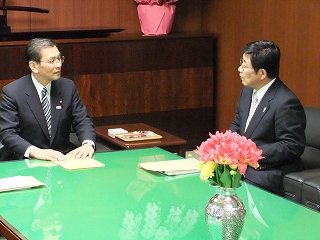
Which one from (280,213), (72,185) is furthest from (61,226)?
(280,213)

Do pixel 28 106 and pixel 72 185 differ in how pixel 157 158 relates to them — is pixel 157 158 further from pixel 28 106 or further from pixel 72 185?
pixel 28 106

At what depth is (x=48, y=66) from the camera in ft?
15.2

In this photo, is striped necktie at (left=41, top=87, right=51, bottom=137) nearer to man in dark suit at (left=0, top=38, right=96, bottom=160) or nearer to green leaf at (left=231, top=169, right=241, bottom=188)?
man in dark suit at (left=0, top=38, right=96, bottom=160)

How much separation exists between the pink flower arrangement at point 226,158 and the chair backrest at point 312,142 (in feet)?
7.47

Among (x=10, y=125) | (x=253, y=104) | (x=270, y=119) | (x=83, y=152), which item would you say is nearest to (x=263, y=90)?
(x=253, y=104)

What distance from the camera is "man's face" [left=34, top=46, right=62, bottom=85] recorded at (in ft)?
15.2

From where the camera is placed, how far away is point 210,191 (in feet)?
11.2

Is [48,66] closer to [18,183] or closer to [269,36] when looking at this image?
[18,183]

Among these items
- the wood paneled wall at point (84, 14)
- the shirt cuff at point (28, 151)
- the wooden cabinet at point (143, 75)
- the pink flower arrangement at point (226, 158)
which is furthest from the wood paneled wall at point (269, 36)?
the pink flower arrangement at point (226, 158)

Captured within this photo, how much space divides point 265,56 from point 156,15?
2.43 meters

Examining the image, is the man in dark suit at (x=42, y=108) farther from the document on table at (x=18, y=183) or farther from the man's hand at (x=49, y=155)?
the document on table at (x=18, y=183)

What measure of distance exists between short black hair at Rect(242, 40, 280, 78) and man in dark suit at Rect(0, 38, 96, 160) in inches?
45.6

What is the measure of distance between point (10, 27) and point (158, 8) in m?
1.41

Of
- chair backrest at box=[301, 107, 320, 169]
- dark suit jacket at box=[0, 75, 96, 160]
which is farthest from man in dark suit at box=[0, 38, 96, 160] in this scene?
chair backrest at box=[301, 107, 320, 169]
